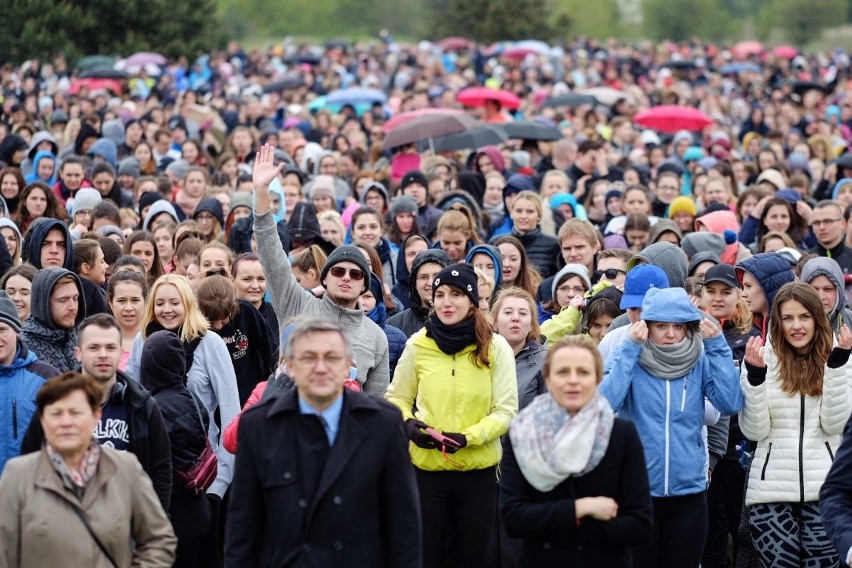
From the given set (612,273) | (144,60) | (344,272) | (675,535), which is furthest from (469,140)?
(144,60)

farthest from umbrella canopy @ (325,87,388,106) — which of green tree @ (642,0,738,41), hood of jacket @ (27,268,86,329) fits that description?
green tree @ (642,0,738,41)

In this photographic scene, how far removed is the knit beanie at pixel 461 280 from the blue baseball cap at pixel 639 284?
96 centimetres

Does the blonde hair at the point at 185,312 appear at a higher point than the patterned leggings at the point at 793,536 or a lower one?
higher

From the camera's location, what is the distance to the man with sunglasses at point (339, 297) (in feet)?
26.8

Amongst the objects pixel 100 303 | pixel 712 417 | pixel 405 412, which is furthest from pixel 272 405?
pixel 100 303

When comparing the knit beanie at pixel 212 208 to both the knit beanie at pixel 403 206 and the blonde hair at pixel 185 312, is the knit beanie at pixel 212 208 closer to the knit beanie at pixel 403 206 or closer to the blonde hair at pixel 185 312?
the knit beanie at pixel 403 206

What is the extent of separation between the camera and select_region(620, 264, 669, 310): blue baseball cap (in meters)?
8.08

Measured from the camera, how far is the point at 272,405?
5.58m

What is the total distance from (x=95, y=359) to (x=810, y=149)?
16.3m

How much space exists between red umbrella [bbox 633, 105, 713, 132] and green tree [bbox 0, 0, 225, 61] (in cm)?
2015

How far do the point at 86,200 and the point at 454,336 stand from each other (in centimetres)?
683

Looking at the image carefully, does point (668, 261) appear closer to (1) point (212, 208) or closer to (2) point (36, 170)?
(1) point (212, 208)

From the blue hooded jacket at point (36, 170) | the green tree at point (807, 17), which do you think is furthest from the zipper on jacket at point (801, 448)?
the green tree at point (807, 17)

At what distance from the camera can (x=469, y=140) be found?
1894 centimetres
